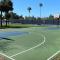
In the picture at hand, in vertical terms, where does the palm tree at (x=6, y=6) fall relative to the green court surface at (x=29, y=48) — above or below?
above

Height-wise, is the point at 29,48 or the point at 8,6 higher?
the point at 8,6

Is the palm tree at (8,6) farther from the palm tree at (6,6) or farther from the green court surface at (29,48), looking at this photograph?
the green court surface at (29,48)

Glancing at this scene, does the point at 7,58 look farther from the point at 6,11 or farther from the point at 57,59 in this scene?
the point at 6,11

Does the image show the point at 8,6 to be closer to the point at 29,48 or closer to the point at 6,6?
the point at 6,6

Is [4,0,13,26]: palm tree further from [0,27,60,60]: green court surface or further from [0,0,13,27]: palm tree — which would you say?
[0,27,60,60]: green court surface

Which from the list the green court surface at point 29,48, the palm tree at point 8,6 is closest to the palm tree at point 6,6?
the palm tree at point 8,6

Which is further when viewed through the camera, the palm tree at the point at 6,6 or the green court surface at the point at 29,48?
the palm tree at the point at 6,6

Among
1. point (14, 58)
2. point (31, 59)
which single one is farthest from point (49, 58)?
point (14, 58)

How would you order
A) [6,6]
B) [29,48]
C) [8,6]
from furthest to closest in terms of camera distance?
[8,6] < [6,6] < [29,48]

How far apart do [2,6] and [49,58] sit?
56.1 meters

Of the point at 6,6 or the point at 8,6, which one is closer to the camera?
the point at 6,6

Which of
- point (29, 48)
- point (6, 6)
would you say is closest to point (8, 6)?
point (6, 6)

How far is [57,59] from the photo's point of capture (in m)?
12.5

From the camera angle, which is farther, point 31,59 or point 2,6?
point 2,6
